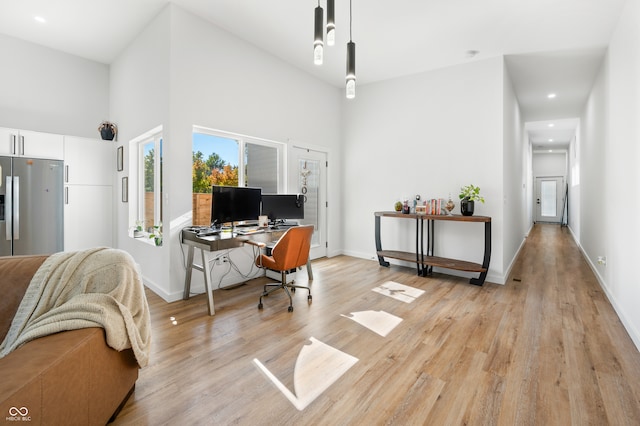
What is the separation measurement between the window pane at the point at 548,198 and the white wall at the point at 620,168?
30.5 ft

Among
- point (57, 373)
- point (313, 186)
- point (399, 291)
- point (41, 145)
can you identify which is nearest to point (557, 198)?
point (313, 186)

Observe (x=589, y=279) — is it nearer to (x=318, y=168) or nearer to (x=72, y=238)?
(x=318, y=168)

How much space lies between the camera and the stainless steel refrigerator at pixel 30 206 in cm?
368

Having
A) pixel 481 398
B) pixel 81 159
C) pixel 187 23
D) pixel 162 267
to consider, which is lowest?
pixel 481 398

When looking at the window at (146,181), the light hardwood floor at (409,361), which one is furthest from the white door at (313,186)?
the window at (146,181)

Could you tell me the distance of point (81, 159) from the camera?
4391 millimetres

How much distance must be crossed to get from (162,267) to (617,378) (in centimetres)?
422

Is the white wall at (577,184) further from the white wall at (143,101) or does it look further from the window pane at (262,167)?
the white wall at (143,101)

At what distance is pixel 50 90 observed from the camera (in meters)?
4.32

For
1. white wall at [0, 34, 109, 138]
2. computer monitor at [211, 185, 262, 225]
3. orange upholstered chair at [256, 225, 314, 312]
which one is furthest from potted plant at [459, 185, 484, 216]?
white wall at [0, 34, 109, 138]

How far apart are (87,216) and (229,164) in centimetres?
239

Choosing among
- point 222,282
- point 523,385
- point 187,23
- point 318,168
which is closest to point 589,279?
point 523,385

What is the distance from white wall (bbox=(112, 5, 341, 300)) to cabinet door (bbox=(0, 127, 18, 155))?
1.26m

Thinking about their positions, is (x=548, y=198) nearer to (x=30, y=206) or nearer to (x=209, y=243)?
(x=209, y=243)
